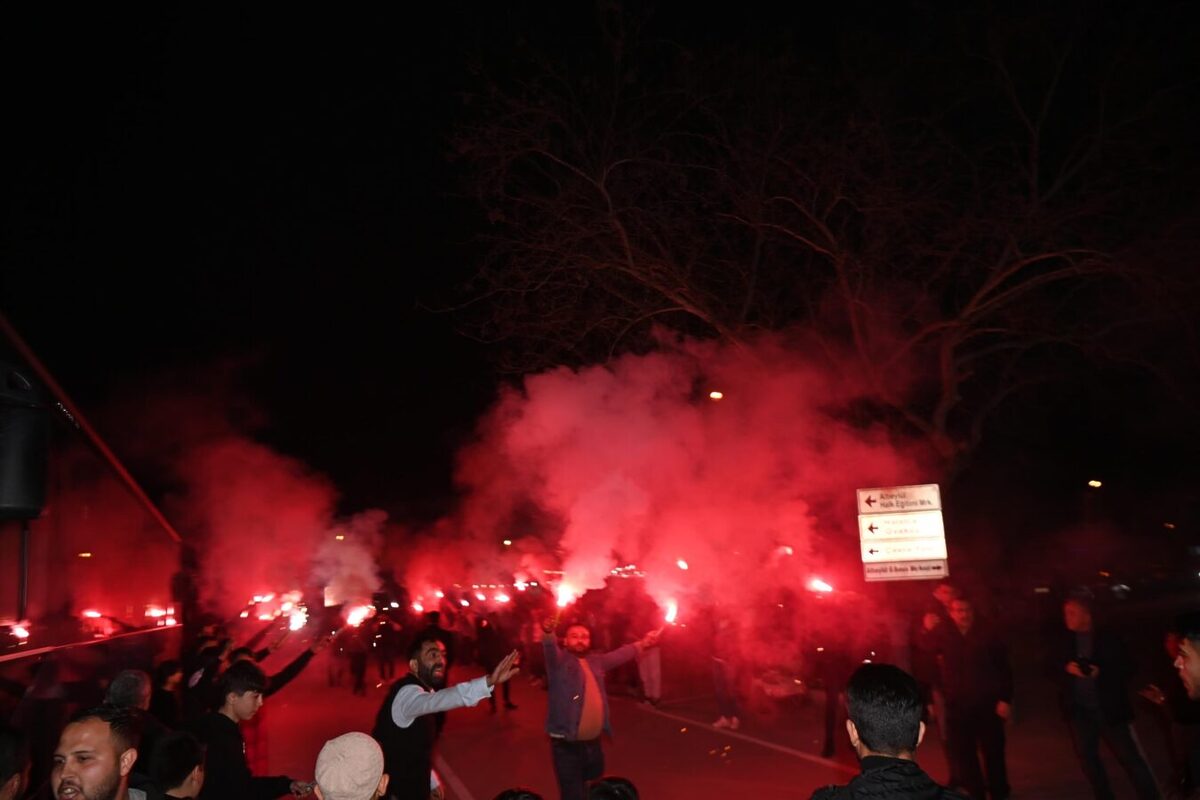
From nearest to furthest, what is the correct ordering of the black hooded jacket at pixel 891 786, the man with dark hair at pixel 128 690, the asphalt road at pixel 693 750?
the black hooded jacket at pixel 891 786 → the man with dark hair at pixel 128 690 → the asphalt road at pixel 693 750

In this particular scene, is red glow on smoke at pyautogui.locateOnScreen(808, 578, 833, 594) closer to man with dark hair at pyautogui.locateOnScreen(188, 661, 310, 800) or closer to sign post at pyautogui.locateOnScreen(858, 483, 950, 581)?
sign post at pyautogui.locateOnScreen(858, 483, 950, 581)

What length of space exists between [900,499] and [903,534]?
1.44 ft

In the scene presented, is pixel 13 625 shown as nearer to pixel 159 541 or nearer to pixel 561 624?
pixel 561 624

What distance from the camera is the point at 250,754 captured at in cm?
780

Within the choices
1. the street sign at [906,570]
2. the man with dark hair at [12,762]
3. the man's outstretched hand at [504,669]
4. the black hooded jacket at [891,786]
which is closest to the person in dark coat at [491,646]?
the street sign at [906,570]

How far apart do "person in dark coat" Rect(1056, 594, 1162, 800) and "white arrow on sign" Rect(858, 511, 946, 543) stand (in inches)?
222

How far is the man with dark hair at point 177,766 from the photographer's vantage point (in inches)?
151

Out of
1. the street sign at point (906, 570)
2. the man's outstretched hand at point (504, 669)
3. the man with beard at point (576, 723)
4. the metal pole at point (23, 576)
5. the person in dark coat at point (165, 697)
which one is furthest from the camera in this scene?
the street sign at point (906, 570)

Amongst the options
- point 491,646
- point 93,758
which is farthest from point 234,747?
point 491,646

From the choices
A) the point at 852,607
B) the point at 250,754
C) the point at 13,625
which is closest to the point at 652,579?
the point at 852,607

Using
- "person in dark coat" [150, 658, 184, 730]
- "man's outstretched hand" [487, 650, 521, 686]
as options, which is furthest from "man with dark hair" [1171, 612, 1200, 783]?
"person in dark coat" [150, 658, 184, 730]

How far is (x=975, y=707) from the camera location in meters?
7.05

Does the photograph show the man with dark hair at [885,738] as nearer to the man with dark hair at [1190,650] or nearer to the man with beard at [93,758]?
the man with dark hair at [1190,650]

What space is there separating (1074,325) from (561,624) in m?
9.93
